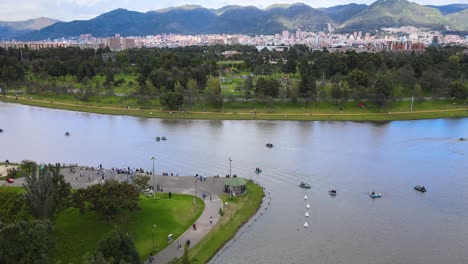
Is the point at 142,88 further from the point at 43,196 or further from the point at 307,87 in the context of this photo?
the point at 43,196

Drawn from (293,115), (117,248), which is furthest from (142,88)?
(117,248)

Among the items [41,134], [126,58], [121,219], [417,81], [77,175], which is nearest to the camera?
[121,219]

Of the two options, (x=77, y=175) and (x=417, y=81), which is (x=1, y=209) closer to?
(x=77, y=175)

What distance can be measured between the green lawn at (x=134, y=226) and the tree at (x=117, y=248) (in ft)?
6.27

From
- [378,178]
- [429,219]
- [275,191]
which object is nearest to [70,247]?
[275,191]

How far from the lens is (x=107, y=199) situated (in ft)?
60.6

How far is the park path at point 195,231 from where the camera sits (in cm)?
1731

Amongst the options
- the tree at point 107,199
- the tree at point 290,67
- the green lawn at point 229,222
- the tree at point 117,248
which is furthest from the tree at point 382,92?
the tree at point 117,248

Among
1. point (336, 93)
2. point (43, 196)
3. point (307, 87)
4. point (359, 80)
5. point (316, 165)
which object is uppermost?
point (359, 80)

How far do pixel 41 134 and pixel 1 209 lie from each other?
2334 cm

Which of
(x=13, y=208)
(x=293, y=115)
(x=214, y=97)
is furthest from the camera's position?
(x=214, y=97)

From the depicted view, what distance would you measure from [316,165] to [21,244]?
2033 cm

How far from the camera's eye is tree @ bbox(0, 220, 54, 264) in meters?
14.2

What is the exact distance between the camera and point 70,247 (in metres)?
17.4
